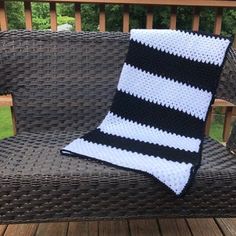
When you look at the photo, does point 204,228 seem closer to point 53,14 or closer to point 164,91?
point 164,91

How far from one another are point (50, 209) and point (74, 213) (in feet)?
0.25

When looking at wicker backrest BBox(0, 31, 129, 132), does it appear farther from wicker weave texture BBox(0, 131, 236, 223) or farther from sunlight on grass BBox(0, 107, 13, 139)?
sunlight on grass BBox(0, 107, 13, 139)

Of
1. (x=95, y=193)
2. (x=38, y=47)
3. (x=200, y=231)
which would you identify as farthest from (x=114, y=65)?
(x=200, y=231)

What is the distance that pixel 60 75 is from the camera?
1624 millimetres

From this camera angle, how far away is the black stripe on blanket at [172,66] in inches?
58.9

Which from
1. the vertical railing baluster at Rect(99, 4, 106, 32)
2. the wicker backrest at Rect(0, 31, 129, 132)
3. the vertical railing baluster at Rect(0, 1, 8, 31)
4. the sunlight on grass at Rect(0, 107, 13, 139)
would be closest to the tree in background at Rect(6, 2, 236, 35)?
the sunlight on grass at Rect(0, 107, 13, 139)

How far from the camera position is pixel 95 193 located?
1.09 m

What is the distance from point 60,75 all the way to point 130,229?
778 millimetres

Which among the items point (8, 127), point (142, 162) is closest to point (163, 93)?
point (142, 162)

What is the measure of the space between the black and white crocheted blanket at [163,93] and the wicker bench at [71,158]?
8 centimetres

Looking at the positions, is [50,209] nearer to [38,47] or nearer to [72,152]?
[72,152]

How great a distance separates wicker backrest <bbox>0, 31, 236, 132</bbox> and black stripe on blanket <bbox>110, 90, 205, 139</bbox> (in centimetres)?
8

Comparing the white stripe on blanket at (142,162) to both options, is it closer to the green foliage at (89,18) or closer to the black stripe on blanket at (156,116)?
the black stripe on blanket at (156,116)

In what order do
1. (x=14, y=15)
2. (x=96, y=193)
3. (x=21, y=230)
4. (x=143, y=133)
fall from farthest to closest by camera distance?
1. (x=14, y=15)
2. (x=21, y=230)
3. (x=143, y=133)
4. (x=96, y=193)
